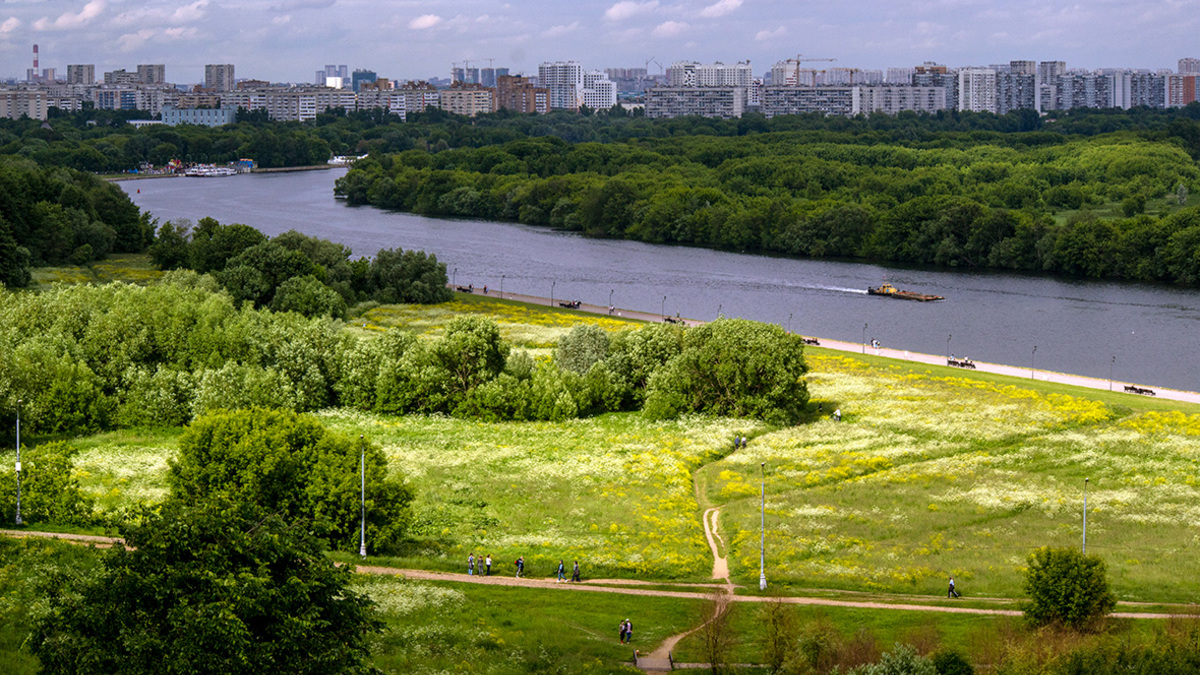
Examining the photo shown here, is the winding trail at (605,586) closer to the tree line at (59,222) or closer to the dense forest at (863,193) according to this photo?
the tree line at (59,222)

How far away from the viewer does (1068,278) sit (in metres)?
108

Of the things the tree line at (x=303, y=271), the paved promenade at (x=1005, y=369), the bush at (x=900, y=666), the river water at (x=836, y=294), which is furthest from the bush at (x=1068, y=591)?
the tree line at (x=303, y=271)

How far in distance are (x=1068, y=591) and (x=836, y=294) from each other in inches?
2709

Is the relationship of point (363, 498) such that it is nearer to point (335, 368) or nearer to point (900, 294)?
point (335, 368)

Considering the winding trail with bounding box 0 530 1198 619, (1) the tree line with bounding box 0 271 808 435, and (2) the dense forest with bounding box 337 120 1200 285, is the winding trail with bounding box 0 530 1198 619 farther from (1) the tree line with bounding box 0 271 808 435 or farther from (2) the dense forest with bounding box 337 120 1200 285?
(2) the dense forest with bounding box 337 120 1200 285

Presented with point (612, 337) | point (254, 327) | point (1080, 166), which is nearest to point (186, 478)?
point (254, 327)

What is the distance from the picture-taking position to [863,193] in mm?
139250

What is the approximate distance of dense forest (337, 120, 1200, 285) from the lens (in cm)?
11169

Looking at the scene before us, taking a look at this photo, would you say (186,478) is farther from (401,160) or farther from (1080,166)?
(401,160)

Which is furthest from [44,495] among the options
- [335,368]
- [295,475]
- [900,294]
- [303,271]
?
[900,294]

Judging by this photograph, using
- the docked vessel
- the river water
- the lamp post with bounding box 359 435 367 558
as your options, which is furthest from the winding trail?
the docked vessel

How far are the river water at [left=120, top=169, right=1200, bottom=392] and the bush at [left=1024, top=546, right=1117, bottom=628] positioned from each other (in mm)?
40141

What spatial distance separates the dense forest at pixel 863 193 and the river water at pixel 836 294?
137 inches

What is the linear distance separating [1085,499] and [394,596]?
22895 mm
